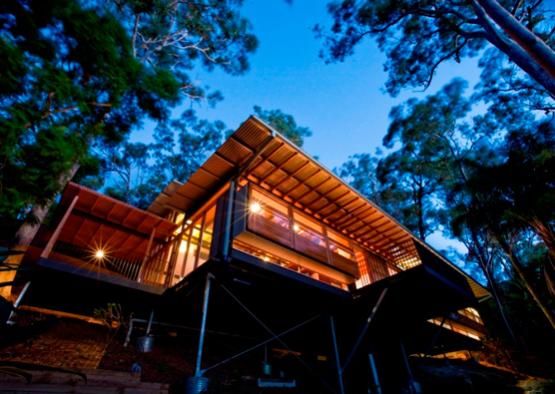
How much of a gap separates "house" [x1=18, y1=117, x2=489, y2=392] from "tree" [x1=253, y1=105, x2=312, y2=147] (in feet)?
48.0

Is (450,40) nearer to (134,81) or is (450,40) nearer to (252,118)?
(252,118)

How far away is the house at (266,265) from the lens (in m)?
6.79

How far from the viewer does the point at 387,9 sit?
41.9 feet

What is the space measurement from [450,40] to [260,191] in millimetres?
12096

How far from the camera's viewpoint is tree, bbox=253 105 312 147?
973 inches

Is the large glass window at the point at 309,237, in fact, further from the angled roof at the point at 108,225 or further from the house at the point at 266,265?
the angled roof at the point at 108,225

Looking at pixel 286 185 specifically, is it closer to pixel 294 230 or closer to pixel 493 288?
pixel 294 230

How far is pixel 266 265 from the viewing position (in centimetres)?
661

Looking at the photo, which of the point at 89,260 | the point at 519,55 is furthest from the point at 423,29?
the point at 89,260

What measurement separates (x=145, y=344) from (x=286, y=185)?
6461 millimetres

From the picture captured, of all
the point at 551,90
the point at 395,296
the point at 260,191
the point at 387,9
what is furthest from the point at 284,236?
the point at 387,9

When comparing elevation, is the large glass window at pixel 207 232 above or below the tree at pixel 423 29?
below

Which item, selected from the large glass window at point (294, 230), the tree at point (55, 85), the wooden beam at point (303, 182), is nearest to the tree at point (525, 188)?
the large glass window at point (294, 230)

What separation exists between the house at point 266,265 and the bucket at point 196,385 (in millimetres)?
181
